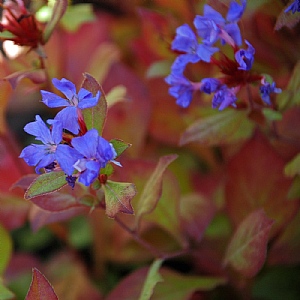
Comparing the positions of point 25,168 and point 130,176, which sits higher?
point 130,176

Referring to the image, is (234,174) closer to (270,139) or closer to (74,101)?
(270,139)

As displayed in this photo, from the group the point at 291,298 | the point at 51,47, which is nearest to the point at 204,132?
the point at 291,298

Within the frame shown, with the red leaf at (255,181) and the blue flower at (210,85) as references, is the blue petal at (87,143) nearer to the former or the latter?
the blue flower at (210,85)

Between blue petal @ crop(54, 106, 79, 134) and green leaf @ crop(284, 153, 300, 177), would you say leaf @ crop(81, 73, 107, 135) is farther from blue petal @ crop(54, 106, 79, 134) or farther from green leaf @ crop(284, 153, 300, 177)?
green leaf @ crop(284, 153, 300, 177)

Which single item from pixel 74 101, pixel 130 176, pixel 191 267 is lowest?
pixel 191 267

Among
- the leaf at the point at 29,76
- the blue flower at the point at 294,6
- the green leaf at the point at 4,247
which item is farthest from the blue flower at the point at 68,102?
the green leaf at the point at 4,247

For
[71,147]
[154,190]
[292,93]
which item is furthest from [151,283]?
[292,93]

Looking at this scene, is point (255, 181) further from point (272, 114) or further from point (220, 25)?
point (220, 25)
